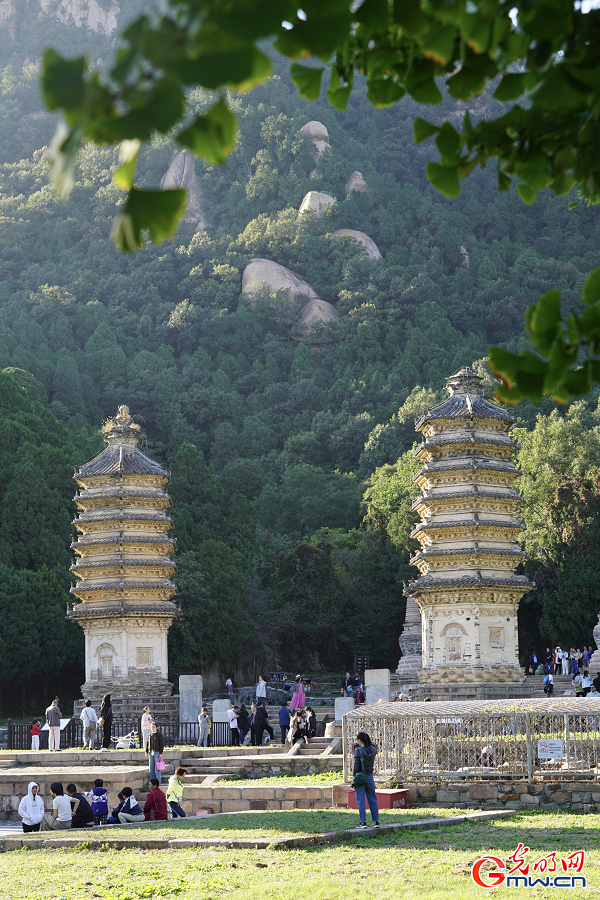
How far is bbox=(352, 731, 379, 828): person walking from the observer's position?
14.5m

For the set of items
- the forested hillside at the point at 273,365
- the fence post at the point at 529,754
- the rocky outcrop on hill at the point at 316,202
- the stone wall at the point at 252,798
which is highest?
the rocky outcrop on hill at the point at 316,202

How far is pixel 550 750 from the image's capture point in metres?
18.1

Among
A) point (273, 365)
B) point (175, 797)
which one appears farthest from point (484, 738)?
point (273, 365)

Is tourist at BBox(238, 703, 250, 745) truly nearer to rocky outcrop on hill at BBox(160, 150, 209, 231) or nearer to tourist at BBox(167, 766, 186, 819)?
tourist at BBox(167, 766, 186, 819)

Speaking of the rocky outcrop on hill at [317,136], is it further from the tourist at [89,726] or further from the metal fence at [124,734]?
the tourist at [89,726]

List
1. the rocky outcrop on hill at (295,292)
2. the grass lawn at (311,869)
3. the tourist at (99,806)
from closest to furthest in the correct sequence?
the grass lawn at (311,869)
the tourist at (99,806)
the rocky outcrop on hill at (295,292)

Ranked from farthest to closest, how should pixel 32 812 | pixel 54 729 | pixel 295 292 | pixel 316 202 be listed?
pixel 316 202 < pixel 295 292 < pixel 54 729 < pixel 32 812

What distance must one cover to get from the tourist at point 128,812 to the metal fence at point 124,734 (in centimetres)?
1211

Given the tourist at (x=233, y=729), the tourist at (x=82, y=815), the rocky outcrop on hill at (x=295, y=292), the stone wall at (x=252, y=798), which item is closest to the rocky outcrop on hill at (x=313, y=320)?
the rocky outcrop on hill at (x=295, y=292)

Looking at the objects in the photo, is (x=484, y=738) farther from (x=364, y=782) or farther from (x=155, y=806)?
(x=155, y=806)

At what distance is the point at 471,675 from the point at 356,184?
79699mm

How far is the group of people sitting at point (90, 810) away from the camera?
56.3 feet

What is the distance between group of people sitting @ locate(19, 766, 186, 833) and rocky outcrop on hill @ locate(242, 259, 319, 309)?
7640 cm

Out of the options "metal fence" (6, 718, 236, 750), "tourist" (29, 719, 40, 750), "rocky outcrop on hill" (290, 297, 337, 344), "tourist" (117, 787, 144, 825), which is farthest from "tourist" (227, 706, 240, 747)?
Result: "rocky outcrop on hill" (290, 297, 337, 344)
